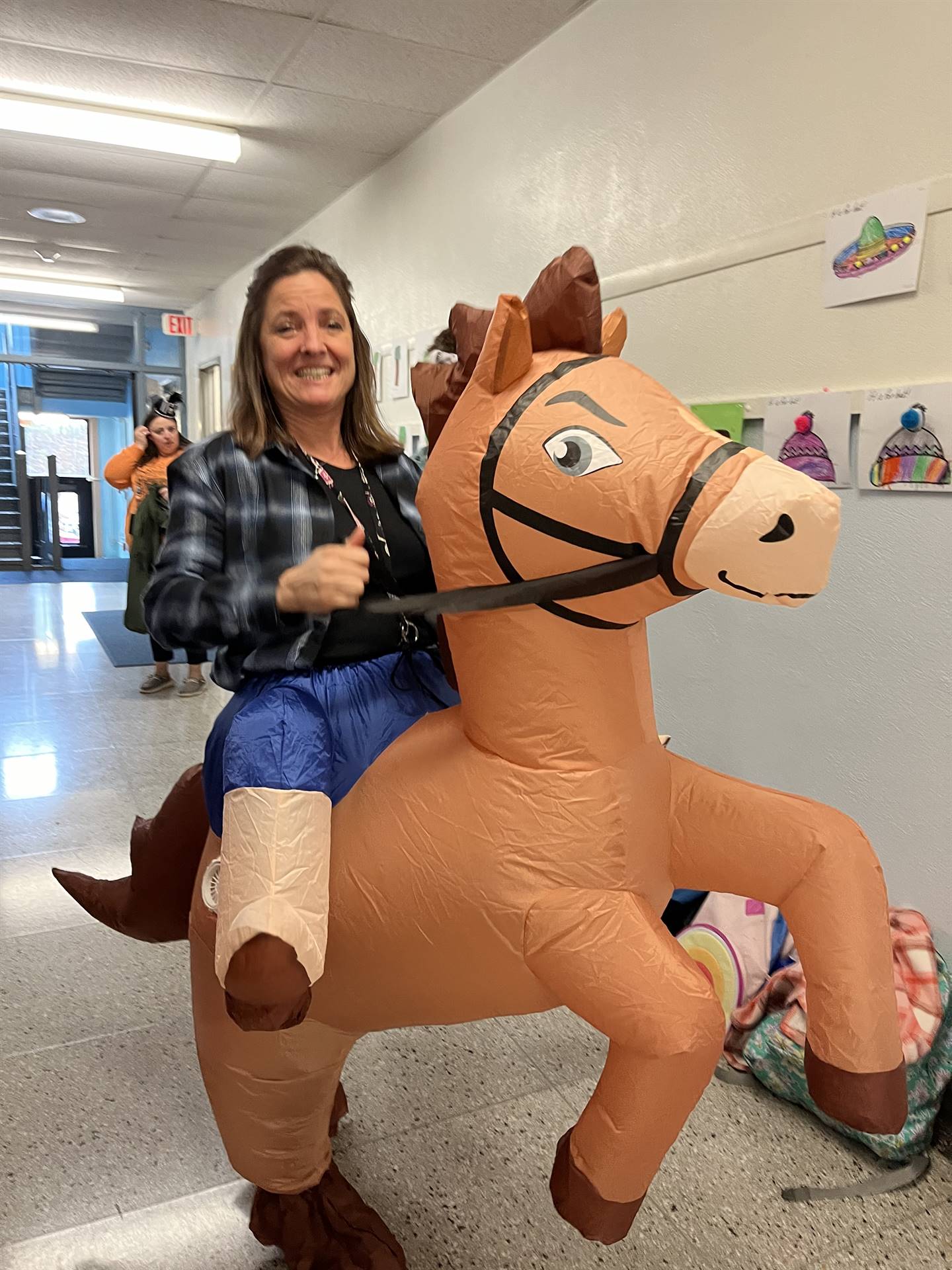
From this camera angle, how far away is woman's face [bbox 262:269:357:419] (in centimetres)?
114

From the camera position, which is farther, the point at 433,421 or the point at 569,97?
the point at 569,97

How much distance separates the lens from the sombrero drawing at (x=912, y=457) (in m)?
1.70

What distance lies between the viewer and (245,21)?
9.15 ft

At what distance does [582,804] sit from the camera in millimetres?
896

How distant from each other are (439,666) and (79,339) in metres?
9.72

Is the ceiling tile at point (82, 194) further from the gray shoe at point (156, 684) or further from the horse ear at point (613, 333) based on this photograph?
the horse ear at point (613, 333)

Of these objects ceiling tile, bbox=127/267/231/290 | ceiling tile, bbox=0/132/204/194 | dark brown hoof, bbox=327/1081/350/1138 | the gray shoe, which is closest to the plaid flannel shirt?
dark brown hoof, bbox=327/1081/350/1138

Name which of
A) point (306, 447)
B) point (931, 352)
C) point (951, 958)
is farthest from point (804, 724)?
point (306, 447)

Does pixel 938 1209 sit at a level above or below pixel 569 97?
below

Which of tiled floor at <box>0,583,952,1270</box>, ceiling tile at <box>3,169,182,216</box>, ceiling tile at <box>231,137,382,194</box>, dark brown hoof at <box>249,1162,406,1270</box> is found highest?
ceiling tile at <box>3,169,182,216</box>

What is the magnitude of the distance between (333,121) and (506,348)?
3.25m

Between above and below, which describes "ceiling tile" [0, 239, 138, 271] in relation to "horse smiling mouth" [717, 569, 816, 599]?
above

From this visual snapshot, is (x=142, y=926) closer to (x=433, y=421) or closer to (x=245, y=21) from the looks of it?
(x=433, y=421)

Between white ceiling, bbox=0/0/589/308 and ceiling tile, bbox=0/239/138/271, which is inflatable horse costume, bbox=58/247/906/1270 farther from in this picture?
ceiling tile, bbox=0/239/138/271
